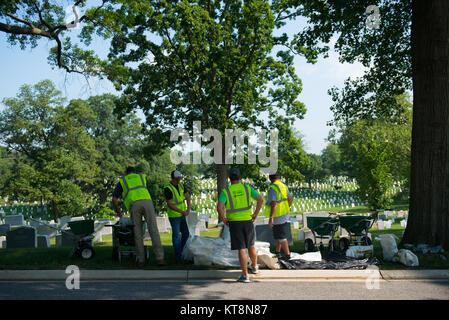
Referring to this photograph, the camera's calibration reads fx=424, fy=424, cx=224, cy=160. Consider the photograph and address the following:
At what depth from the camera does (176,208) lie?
26.4ft

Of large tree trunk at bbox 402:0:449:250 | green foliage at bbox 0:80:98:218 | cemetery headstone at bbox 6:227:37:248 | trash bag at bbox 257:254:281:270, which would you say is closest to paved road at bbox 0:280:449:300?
trash bag at bbox 257:254:281:270

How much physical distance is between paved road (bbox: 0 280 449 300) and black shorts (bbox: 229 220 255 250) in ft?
2.00

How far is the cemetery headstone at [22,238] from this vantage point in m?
12.8

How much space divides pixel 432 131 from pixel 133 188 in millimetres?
6138

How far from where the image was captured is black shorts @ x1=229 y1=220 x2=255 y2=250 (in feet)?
22.3

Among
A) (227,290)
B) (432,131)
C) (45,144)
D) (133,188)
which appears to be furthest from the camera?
(45,144)

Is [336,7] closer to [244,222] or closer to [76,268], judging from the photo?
[244,222]

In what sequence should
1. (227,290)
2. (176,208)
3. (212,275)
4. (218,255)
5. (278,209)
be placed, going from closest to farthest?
(227,290) < (212,275) < (218,255) < (176,208) < (278,209)

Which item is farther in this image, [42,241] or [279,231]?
[42,241]

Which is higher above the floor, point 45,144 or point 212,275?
point 45,144

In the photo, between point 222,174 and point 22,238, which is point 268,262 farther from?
point 222,174

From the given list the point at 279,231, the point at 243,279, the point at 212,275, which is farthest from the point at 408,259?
the point at 212,275

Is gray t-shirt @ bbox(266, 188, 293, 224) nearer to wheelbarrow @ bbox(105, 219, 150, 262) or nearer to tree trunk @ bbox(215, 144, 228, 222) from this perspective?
wheelbarrow @ bbox(105, 219, 150, 262)
